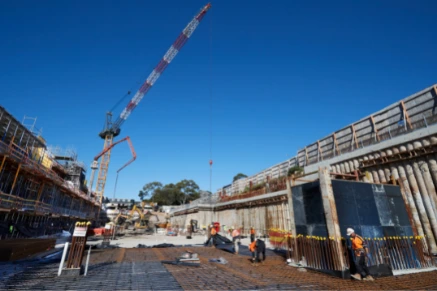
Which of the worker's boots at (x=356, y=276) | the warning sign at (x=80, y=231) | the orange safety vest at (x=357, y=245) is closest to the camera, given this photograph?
the worker's boots at (x=356, y=276)

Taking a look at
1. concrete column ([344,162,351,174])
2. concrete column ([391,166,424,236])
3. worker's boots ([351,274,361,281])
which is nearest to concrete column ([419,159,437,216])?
concrete column ([391,166,424,236])

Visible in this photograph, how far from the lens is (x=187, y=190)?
88625 millimetres

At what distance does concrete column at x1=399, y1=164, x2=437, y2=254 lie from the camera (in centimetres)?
1091

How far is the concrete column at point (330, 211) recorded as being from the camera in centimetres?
771

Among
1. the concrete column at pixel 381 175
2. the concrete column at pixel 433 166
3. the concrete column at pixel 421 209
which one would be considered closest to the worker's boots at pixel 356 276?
the concrete column at pixel 421 209

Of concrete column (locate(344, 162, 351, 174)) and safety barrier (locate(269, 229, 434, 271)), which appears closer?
safety barrier (locate(269, 229, 434, 271))

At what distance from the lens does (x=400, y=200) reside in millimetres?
9758

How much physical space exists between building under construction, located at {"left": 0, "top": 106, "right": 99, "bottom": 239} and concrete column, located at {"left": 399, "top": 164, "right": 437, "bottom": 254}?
2527 centimetres

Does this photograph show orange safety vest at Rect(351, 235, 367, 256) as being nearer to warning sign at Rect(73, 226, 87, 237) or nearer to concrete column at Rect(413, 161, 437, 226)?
concrete column at Rect(413, 161, 437, 226)

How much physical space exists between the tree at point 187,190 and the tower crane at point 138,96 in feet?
93.7

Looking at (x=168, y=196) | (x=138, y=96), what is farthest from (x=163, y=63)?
(x=168, y=196)

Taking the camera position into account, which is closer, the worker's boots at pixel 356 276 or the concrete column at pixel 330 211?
the worker's boots at pixel 356 276

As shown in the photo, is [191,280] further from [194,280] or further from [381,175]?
[381,175]

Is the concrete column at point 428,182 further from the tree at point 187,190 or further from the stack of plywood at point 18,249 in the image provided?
the tree at point 187,190
